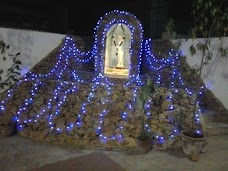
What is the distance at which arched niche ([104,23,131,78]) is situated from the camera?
8688mm

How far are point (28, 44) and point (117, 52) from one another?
120 inches

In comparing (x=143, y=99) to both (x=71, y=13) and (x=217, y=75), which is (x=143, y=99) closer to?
(x=217, y=75)

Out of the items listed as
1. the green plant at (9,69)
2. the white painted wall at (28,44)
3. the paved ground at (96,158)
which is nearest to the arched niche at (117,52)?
the white painted wall at (28,44)

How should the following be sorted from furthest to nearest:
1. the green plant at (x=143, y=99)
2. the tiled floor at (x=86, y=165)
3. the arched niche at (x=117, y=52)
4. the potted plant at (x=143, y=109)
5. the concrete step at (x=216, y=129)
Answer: the arched niche at (x=117, y=52) < the concrete step at (x=216, y=129) < the green plant at (x=143, y=99) < the potted plant at (x=143, y=109) < the tiled floor at (x=86, y=165)

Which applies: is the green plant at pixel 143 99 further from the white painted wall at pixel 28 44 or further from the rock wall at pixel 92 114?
the white painted wall at pixel 28 44

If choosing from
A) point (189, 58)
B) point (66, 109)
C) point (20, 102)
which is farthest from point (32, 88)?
point (189, 58)

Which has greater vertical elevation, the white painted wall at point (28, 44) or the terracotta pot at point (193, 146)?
the white painted wall at point (28, 44)

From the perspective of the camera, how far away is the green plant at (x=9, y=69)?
6672 millimetres

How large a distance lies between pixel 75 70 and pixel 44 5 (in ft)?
Answer: 18.6

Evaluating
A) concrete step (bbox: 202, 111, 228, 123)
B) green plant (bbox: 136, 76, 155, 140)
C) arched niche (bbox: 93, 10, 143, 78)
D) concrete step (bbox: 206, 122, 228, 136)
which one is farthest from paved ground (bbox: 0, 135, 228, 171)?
arched niche (bbox: 93, 10, 143, 78)

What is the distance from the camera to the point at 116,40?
873 centimetres

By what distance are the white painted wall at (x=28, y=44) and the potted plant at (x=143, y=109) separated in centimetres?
367

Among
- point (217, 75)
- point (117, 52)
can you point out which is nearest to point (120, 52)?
point (117, 52)

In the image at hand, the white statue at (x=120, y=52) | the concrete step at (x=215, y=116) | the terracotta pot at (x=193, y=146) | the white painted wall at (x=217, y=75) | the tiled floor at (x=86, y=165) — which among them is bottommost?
the tiled floor at (x=86, y=165)
